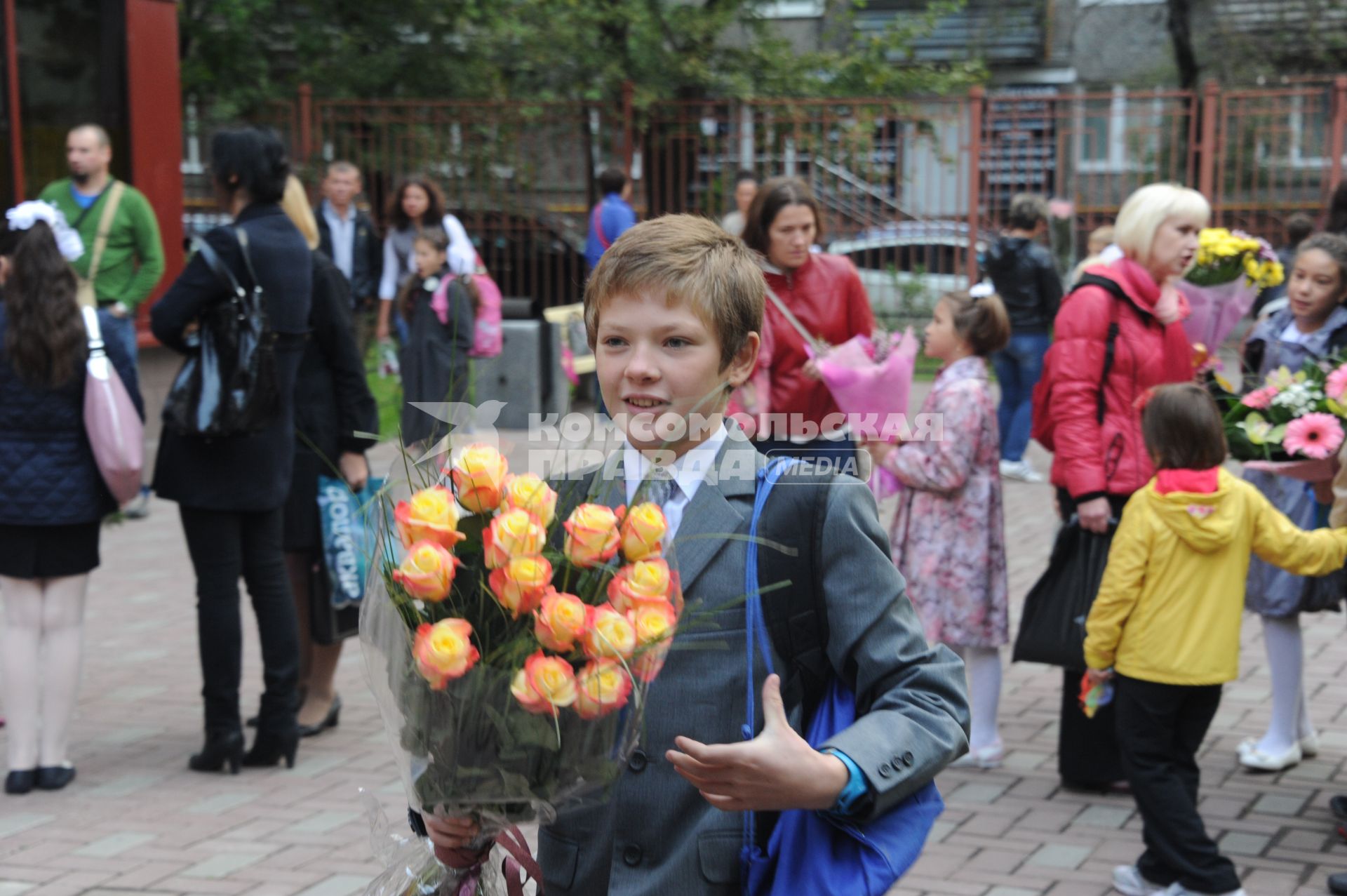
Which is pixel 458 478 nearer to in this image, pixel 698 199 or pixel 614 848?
pixel 614 848

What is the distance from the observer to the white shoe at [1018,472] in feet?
37.2

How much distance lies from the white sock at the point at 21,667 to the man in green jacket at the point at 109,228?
10.8 ft

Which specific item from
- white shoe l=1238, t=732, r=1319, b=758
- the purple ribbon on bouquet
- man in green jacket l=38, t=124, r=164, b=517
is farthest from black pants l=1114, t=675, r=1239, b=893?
man in green jacket l=38, t=124, r=164, b=517

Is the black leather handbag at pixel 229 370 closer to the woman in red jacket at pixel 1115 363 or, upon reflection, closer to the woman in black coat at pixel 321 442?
the woman in black coat at pixel 321 442

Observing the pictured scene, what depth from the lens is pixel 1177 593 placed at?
441cm

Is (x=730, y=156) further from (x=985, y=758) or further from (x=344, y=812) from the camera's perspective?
(x=344, y=812)

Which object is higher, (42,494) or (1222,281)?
(1222,281)

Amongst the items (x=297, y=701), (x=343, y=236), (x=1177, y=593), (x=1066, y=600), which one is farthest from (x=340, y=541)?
(x=343, y=236)

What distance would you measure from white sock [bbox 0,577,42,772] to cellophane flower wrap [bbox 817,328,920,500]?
9.61 ft

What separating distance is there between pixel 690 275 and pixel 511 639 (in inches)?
23.1

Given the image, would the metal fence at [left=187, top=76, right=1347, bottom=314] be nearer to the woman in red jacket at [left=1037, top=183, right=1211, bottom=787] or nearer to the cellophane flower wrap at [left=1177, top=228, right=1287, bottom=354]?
the cellophane flower wrap at [left=1177, top=228, right=1287, bottom=354]

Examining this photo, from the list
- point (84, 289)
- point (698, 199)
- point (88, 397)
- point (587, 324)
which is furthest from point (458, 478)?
point (698, 199)

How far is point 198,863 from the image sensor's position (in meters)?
4.57

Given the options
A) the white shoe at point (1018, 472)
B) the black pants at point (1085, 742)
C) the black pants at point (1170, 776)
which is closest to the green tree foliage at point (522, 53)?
the white shoe at point (1018, 472)
